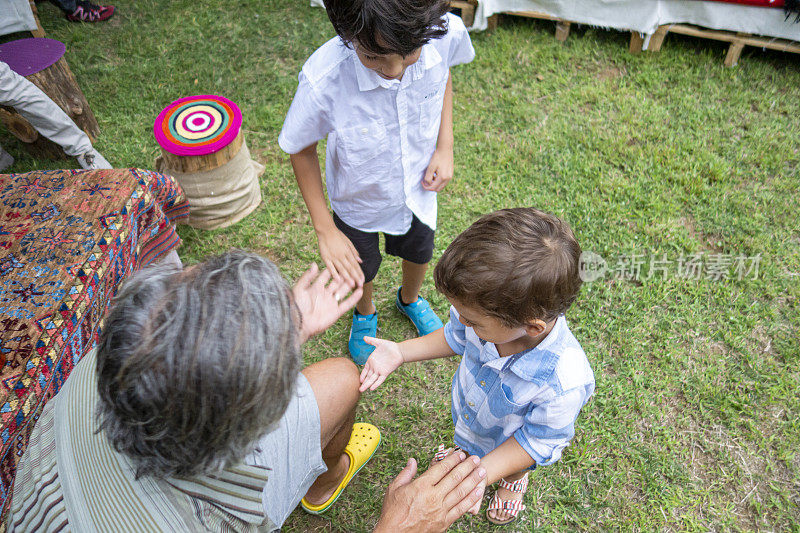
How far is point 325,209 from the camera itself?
202 cm

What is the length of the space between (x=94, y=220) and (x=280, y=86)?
2.25m

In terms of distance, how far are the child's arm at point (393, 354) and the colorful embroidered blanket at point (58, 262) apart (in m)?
1.25

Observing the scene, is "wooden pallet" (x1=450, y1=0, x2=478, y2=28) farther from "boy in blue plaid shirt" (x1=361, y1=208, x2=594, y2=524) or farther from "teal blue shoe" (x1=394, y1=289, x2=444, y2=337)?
"boy in blue plaid shirt" (x1=361, y1=208, x2=594, y2=524)

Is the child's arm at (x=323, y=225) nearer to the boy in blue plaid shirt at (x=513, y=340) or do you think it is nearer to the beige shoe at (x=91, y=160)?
the boy in blue plaid shirt at (x=513, y=340)

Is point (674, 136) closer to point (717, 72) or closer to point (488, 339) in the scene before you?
point (717, 72)

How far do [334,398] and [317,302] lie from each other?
0.36 m

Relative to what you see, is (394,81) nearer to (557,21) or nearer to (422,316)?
(422,316)

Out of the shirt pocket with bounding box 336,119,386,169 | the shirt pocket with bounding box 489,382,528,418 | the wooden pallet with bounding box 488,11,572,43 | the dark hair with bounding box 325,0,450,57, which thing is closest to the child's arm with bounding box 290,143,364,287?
the shirt pocket with bounding box 336,119,386,169

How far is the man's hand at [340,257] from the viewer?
6.38 feet

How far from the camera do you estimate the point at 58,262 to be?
7.34 feet

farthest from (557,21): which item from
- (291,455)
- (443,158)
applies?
(291,455)

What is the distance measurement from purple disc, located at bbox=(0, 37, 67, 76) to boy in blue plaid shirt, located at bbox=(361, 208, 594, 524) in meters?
3.28

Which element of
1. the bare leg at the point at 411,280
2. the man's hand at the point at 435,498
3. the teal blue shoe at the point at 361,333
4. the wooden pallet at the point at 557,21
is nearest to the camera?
the man's hand at the point at 435,498

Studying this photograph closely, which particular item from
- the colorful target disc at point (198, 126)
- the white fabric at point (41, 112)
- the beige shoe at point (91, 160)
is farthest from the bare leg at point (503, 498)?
the white fabric at point (41, 112)
